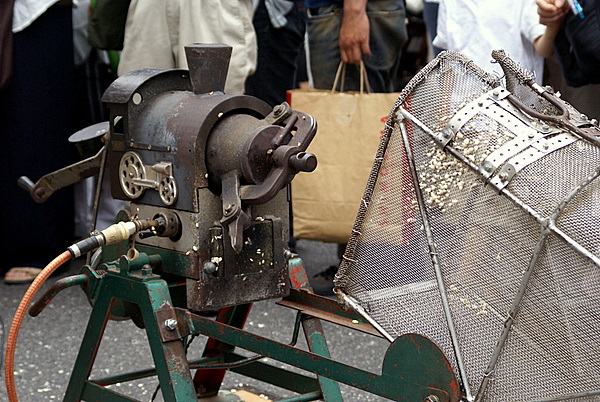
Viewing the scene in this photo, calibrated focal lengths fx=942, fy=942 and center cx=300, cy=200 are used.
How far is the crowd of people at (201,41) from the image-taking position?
3.63 metres

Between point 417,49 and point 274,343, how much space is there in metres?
3.27

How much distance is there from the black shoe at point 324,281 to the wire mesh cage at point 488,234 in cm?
199

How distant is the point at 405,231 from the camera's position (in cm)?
204

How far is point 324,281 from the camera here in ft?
14.1

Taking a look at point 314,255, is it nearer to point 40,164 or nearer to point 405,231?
point 40,164

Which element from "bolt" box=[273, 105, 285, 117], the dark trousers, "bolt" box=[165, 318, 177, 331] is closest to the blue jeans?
the dark trousers

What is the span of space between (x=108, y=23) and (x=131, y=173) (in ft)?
5.37

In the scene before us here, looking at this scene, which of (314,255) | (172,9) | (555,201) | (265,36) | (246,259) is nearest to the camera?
(555,201)

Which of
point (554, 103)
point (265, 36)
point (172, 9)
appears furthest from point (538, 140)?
point (265, 36)

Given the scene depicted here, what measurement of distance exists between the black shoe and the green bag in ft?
4.43

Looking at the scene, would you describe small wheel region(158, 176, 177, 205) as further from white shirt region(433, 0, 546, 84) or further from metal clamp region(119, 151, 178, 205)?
white shirt region(433, 0, 546, 84)

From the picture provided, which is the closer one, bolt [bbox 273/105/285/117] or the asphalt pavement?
bolt [bbox 273/105/285/117]

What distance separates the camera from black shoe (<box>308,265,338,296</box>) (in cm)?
416

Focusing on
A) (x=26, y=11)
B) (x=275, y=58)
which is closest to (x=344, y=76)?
(x=275, y=58)
